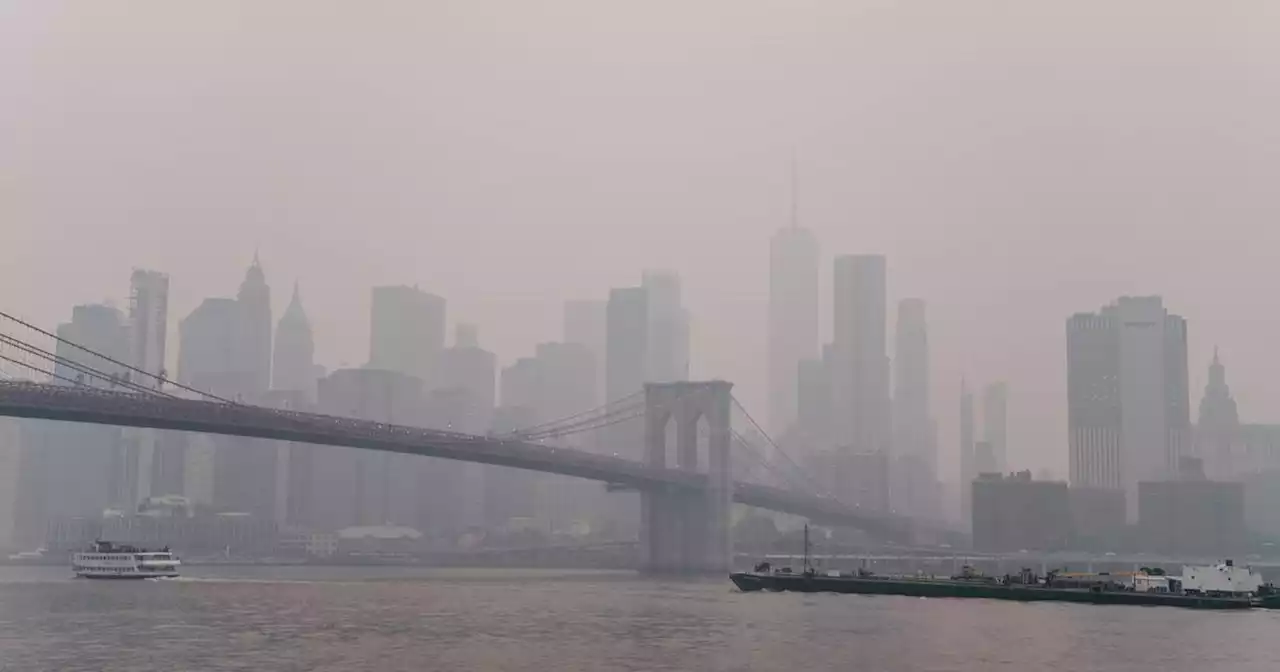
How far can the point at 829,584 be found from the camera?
2982 inches

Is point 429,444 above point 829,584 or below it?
above

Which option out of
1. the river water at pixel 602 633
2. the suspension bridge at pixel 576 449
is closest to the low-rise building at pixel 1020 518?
the suspension bridge at pixel 576 449

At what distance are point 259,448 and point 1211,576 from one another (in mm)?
141596

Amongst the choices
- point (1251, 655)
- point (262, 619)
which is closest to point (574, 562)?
point (262, 619)

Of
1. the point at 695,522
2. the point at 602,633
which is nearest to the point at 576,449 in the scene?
the point at 695,522

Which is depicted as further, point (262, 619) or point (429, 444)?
point (429, 444)

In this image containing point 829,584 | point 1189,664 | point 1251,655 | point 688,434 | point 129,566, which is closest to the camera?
point 1189,664

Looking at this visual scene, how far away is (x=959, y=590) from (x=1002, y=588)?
2305 millimetres

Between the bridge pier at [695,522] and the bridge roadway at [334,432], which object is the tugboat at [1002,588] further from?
the bridge roadway at [334,432]

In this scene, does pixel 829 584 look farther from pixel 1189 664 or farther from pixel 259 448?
pixel 259 448

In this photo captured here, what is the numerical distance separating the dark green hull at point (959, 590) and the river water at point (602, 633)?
3944 millimetres

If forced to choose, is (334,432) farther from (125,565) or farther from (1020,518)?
(1020,518)

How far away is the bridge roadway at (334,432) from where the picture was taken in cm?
6169

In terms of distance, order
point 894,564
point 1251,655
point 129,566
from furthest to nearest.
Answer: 1. point 894,564
2. point 129,566
3. point 1251,655
